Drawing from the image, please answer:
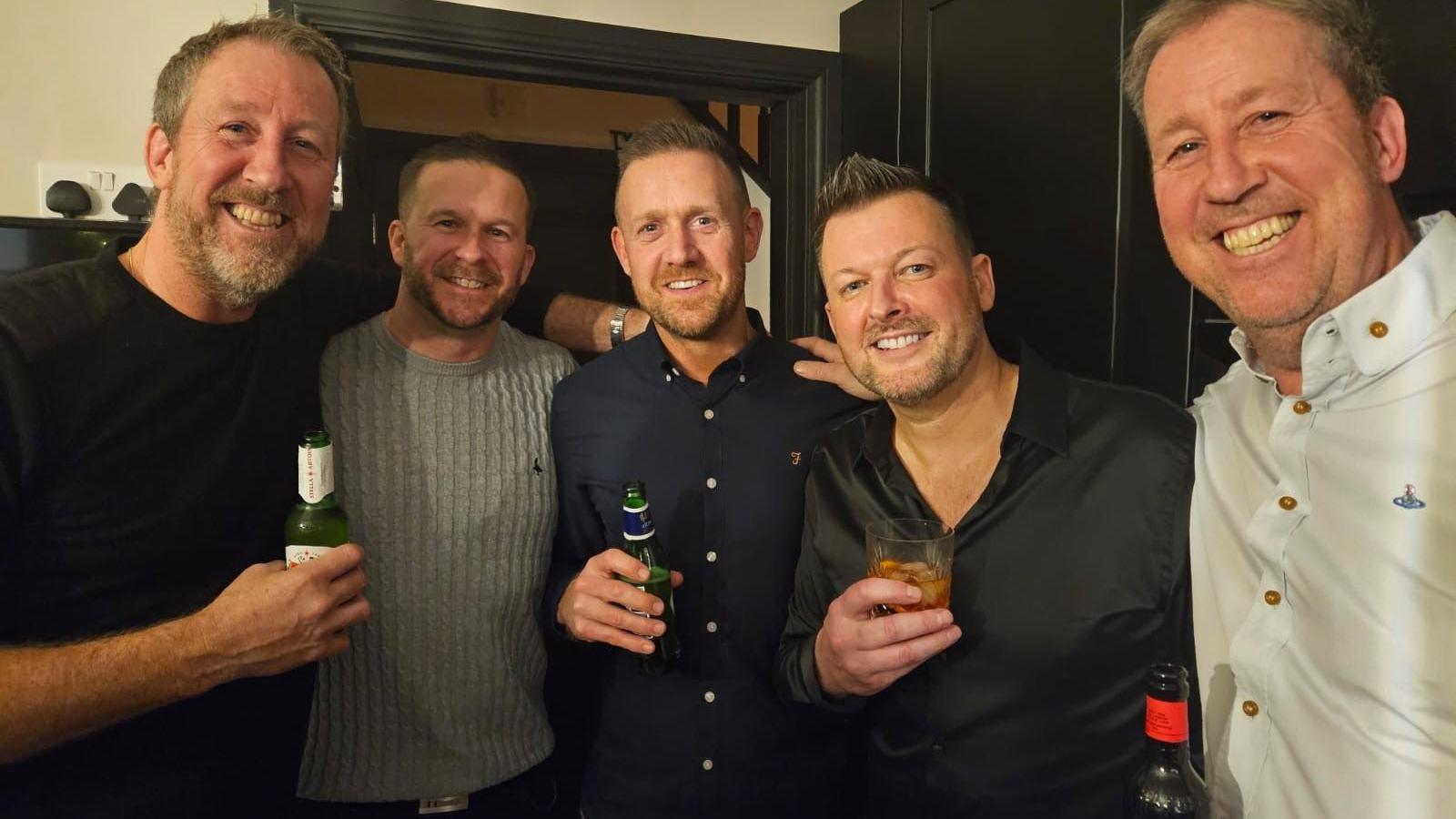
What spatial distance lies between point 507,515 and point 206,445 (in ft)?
1.99

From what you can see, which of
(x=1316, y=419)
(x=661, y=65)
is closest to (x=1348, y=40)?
(x=1316, y=419)

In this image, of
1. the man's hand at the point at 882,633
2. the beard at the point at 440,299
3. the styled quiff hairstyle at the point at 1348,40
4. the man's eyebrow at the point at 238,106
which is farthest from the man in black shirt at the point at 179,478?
the styled quiff hairstyle at the point at 1348,40

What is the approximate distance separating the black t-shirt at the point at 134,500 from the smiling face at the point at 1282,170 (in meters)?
1.68

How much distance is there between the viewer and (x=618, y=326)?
2238mm

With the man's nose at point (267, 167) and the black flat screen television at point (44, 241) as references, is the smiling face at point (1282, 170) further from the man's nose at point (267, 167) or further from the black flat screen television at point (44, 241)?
the black flat screen television at point (44, 241)

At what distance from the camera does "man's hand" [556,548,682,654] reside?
1560 mm

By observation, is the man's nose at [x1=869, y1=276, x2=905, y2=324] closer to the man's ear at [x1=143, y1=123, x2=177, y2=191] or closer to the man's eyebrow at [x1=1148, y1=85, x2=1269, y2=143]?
the man's eyebrow at [x1=1148, y1=85, x2=1269, y2=143]

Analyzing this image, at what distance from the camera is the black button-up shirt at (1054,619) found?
4.62 feet

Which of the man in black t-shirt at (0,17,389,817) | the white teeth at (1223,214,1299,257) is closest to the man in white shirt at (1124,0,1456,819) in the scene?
the white teeth at (1223,214,1299,257)

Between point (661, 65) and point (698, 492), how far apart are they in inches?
60.3

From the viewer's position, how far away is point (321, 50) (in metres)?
1.65

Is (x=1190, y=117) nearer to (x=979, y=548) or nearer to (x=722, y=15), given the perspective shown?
(x=979, y=548)

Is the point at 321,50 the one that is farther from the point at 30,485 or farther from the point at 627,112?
the point at 627,112

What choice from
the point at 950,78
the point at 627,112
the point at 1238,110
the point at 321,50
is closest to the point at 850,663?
the point at 1238,110
